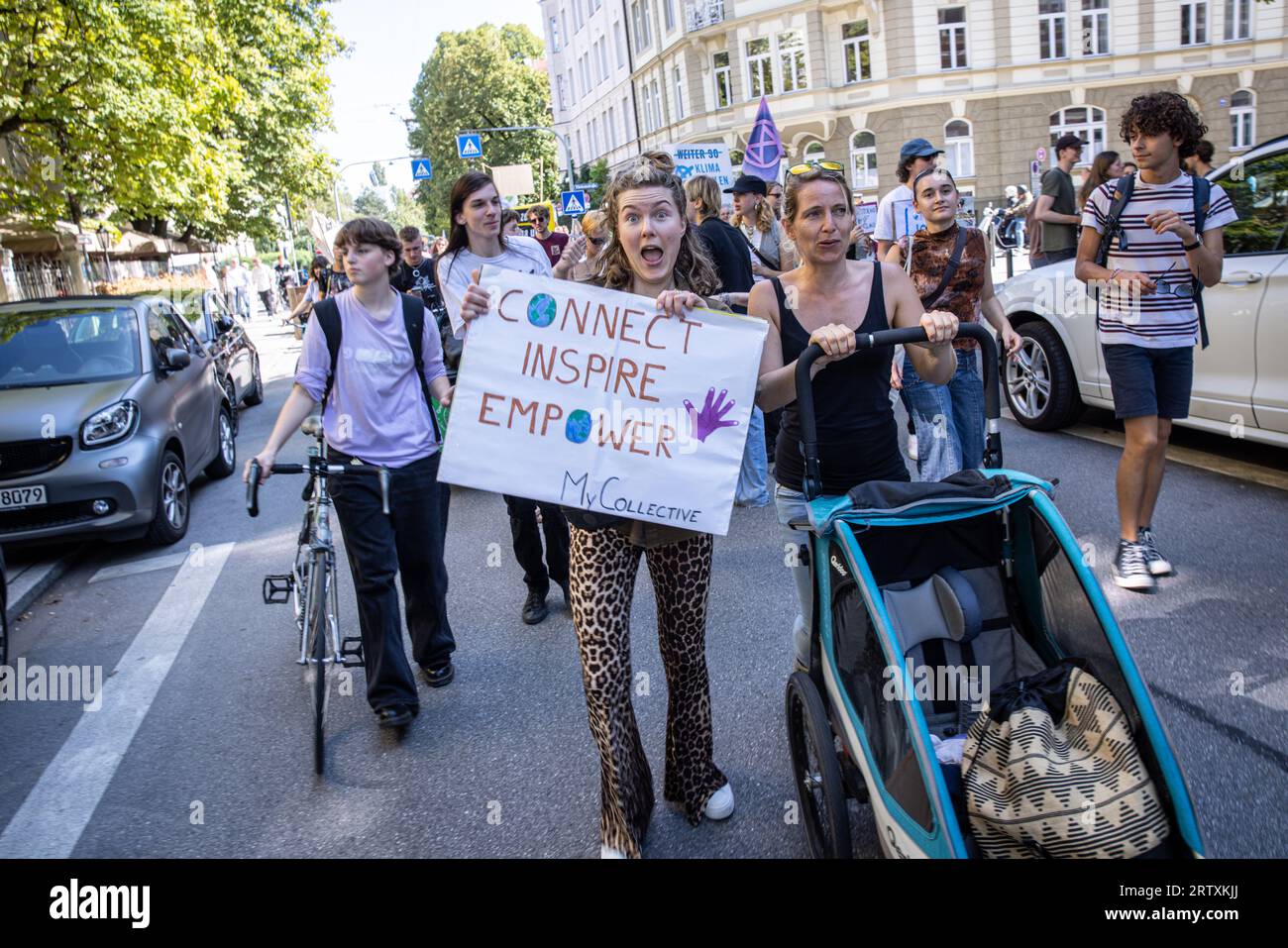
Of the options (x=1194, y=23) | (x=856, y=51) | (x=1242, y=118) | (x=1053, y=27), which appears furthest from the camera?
(x=856, y=51)

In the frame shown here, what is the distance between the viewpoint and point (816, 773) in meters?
2.77

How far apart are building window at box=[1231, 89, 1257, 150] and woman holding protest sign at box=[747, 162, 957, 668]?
1469 inches

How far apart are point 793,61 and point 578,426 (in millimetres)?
38147

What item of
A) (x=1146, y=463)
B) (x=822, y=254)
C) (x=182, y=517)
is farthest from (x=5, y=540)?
(x=1146, y=463)

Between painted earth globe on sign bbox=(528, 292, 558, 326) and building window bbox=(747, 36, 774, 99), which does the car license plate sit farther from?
building window bbox=(747, 36, 774, 99)

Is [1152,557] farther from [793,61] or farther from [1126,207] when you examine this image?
[793,61]

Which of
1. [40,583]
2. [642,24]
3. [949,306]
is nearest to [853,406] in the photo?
[949,306]

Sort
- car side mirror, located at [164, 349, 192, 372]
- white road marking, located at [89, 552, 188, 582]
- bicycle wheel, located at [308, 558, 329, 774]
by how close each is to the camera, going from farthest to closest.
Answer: car side mirror, located at [164, 349, 192, 372] → white road marking, located at [89, 552, 188, 582] → bicycle wheel, located at [308, 558, 329, 774]

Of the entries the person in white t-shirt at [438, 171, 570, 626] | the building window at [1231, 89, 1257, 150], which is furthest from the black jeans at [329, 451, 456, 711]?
the building window at [1231, 89, 1257, 150]

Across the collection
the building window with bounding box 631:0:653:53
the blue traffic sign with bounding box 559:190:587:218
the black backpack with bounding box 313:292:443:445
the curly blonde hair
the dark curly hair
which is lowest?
the black backpack with bounding box 313:292:443:445

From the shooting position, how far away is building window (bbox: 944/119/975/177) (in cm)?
3512

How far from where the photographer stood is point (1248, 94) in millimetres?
33344

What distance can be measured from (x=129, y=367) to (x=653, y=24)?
134 ft
